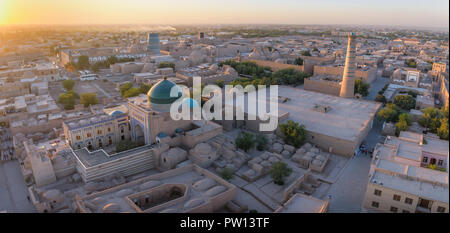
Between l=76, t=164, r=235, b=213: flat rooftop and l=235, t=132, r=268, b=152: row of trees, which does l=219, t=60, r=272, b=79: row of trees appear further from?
l=76, t=164, r=235, b=213: flat rooftop

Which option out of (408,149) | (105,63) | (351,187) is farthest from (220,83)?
(105,63)

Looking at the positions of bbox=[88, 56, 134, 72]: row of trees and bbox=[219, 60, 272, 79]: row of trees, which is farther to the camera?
bbox=[88, 56, 134, 72]: row of trees

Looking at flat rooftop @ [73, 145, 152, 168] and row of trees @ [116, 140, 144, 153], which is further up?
row of trees @ [116, 140, 144, 153]

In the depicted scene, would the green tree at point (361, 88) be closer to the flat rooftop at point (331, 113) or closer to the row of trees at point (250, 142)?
the flat rooftop at point (331, 113)

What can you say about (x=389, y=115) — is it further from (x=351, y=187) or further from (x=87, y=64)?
(x=87, y=64)

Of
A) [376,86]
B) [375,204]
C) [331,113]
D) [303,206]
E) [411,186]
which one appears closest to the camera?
[411,186]

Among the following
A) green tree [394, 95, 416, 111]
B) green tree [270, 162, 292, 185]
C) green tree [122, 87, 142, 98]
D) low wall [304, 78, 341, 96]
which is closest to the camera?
green tree [270, 162, 292, 185]

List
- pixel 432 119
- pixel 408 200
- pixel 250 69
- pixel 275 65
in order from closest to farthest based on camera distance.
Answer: pixel 408 200 < pixel 432 119 < pixel 250 69 < pixel 275 65

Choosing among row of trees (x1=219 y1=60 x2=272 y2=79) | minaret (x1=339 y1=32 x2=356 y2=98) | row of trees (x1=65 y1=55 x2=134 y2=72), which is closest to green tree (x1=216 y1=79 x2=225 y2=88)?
row of trees (x1=219 y1=60 x2=272 y2=79)

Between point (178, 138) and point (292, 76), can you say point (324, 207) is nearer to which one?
point (178, 138)
